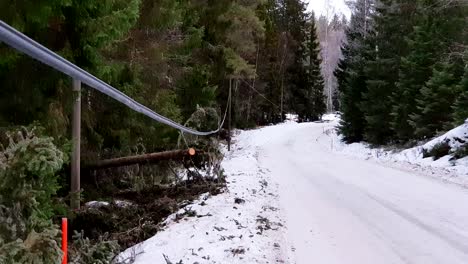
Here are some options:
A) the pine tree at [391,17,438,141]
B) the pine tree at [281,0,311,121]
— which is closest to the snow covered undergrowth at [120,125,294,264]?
the pine tree at [391,17,438,141]

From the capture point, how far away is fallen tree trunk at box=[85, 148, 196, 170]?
8516mm

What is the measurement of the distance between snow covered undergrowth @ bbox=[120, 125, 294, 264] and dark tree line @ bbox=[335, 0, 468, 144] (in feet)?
38.4

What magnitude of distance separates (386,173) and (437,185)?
8.19 ft

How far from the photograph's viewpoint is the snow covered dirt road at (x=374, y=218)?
5.90 metres

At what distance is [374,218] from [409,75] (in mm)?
16904

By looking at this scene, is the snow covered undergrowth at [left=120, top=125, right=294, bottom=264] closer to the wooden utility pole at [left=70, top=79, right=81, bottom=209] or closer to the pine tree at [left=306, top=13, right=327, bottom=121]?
the wooden utility pole at [left=70, top=79, right=81, bottom=209]

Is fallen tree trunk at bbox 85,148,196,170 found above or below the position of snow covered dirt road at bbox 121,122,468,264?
above

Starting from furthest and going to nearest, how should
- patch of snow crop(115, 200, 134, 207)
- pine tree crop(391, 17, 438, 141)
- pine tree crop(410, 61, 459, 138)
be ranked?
pine tree crop(391, 17, 438, 141)
pine tree crop(410, 61, 459, 138)
patch of snow crop(115, 200, 134, 207)

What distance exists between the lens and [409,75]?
2298 centimetres

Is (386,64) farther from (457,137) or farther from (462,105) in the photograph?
(457,137)

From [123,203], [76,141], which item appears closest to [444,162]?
[123,203]

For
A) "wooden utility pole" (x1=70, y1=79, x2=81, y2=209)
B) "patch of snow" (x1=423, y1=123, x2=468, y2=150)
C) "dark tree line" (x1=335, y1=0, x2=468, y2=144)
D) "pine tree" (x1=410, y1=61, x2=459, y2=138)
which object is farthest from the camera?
"dark tree line" (x1=335, y1=0, x2=468, y2=144)

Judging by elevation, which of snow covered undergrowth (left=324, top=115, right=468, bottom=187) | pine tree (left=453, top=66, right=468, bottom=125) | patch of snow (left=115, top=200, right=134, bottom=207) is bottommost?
patch of snow (left=115, top=200, right=134, bottom=207)

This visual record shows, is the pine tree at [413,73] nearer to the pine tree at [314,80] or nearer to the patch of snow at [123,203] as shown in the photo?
the patch of snow at [123,203]
